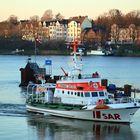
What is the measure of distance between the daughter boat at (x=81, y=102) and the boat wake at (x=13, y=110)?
0.99m

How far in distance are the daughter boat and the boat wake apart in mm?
990

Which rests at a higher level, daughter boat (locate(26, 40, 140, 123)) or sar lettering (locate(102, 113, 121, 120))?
daughter boat (locate(26, 40, 140, 123))

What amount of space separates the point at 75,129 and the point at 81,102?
399cm

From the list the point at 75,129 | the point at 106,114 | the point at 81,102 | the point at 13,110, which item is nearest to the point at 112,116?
the point at 106,114

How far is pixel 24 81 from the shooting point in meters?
80.6

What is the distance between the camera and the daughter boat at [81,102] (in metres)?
45.9

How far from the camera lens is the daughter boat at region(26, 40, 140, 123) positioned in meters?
45.9

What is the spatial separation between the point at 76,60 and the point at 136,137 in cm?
1046

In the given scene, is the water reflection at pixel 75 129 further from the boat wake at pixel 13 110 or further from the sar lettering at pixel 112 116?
the boat wake at pixel 13 110

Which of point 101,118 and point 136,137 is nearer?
point 136,137

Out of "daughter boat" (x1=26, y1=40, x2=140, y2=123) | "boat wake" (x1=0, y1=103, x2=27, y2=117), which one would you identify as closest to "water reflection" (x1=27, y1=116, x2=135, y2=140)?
"daughter boat" (x1=26, y1=40, x2=140, y2=123)

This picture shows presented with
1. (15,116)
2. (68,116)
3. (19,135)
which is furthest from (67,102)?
(19,135)

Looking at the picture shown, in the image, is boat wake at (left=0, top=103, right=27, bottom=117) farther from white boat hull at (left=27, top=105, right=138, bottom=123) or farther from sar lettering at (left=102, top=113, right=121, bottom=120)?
sar lettering at (left=102, top=113, right=121, bottom=120)

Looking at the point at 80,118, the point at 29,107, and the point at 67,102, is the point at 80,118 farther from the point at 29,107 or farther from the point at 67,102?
the point at 29,107
